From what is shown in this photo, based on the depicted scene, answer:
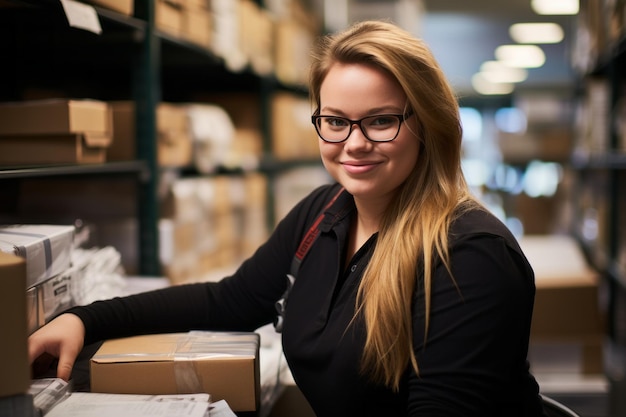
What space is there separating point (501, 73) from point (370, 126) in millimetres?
11017

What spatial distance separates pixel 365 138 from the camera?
147 cm

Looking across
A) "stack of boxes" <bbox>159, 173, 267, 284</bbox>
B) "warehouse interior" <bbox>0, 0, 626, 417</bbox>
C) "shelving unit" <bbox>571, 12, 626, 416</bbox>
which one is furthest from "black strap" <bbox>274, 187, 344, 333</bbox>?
"shelving unit" <bbox>571, 12, 626, 416</bbox>

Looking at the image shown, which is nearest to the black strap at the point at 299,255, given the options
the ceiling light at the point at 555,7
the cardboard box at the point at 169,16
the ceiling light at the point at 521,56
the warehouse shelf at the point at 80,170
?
the warehouse shelf at the point at 80,170

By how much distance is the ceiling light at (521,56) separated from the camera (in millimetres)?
8523

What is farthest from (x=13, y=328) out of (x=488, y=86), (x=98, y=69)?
(x=488, y=86)

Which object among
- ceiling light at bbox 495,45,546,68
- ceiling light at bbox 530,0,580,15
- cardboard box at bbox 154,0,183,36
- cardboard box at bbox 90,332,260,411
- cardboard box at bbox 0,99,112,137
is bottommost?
cardboard box at bbox 90,332,260,411

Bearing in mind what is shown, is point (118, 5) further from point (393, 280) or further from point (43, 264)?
point (393, 280)

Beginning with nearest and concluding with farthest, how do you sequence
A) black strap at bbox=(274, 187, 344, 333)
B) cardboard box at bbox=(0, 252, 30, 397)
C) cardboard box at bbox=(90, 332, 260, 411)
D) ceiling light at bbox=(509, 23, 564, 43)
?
cardboard box at bbox=(0, 252, 30, 397) < cardboard box at bbox=(90, 332, 260, 411) < black strap at bbox=(274, 187, 344, 333) < ceiling light at bbox=(509, 23, 564, 43)

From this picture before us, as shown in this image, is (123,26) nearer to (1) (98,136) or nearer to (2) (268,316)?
(1) (98,136)

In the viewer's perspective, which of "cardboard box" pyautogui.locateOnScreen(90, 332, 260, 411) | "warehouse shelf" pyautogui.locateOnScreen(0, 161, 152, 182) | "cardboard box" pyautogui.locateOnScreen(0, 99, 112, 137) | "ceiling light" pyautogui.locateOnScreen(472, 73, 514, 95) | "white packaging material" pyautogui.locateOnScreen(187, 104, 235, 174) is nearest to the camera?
"cardboard box" pyautogui.locateOnScreen(90, 332, 260, 411)

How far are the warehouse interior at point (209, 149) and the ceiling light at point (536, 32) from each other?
1.07 metres

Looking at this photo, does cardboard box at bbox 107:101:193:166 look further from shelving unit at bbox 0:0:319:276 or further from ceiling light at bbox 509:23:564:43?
ceiling light at bbox 509:23:564:43

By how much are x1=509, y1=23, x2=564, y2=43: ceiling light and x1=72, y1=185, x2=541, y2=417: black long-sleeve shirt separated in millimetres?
5630

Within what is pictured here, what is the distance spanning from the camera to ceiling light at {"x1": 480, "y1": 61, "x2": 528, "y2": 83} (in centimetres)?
1078
